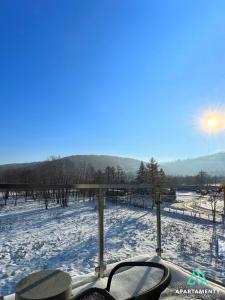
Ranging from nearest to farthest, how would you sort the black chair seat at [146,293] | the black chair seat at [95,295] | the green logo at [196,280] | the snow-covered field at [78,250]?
1. the black chair seat at [146,293]
2. the black chair seat at [95,295]
3. the green logo at [196,280]
4. the snow-covered field at [78,250]

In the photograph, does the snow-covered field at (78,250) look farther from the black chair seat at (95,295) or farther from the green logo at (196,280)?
the black chair seat at (95,295)

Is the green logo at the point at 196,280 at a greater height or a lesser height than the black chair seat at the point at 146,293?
lesser

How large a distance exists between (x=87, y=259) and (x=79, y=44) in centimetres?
665

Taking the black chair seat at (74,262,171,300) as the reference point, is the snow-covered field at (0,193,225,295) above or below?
below

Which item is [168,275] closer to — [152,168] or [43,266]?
[43,266]

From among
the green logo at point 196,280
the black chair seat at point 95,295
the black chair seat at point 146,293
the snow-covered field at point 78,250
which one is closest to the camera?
the black chair seat at point 146,293

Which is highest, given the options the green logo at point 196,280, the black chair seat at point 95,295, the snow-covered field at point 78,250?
the black chair seat at point 95,295

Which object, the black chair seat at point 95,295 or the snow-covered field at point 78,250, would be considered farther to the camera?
the snow-covered field at point 78,250

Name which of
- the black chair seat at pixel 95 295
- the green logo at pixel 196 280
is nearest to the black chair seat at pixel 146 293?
the black chair seat at pixel 95 295

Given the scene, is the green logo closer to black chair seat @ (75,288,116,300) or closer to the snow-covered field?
black chair seat @ (75,288,116,300)

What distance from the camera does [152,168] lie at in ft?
107

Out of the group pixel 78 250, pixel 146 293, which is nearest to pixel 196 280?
pixel 146 293

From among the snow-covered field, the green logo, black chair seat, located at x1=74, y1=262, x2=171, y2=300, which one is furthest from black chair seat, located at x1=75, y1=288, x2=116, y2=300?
the snow-covered field

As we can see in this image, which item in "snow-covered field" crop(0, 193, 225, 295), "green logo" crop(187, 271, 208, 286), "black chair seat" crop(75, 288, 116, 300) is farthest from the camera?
"snow-covered field" crop(0, 193, 225, 295)
